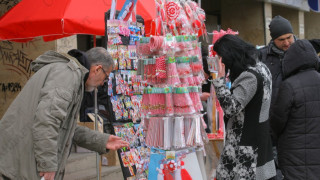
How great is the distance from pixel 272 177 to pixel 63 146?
166 cm

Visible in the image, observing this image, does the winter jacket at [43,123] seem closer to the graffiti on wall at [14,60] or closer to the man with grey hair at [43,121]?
the man with grey hair at [43,121]

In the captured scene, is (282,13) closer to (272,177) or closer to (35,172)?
(272,177)

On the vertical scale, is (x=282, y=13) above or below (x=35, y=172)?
above

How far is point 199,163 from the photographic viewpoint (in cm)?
380

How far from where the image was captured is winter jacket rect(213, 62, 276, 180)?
3195 mm

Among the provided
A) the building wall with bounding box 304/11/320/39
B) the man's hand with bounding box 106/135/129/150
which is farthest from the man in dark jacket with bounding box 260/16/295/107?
the building wall with bounding box 304/11/320/39

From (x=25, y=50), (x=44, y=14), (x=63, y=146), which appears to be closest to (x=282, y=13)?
(x=25, y=50)

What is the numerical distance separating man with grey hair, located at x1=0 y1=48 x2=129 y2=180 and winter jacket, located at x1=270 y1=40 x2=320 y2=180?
67.2 inches

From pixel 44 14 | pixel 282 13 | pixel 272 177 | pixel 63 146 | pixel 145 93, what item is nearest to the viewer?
pixel 63 146

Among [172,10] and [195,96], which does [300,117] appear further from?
[172,10]

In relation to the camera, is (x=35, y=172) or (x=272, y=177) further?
(x=272, y=177)

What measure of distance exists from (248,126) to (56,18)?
2.35 meters

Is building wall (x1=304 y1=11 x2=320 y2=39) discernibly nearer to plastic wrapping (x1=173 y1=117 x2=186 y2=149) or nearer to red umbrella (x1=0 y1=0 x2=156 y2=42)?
red umbrella (x1=0 y1=0 x2=156 y2=42)

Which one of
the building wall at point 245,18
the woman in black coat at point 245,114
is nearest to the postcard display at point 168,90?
the woman in black coat at point 245,114
